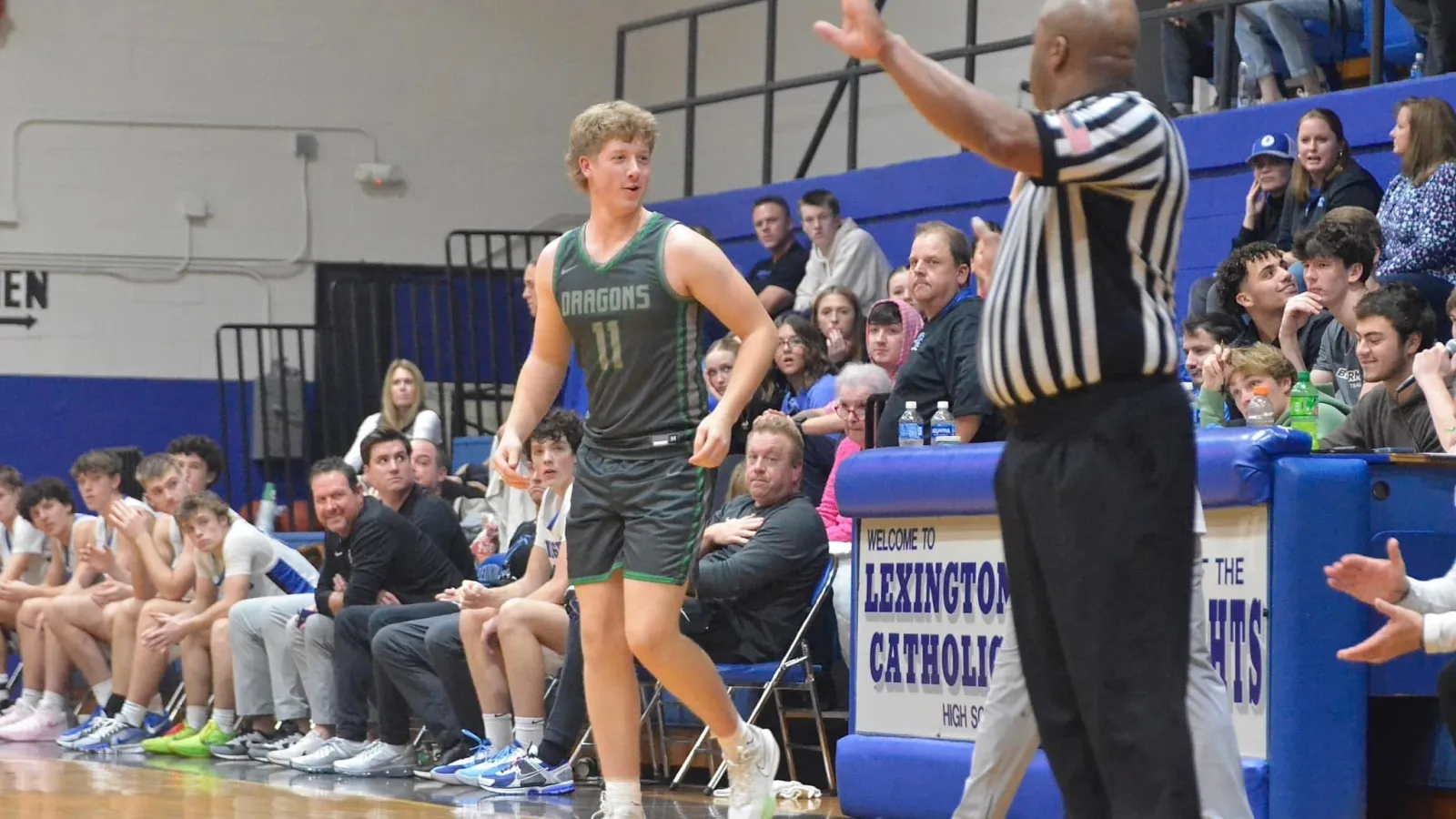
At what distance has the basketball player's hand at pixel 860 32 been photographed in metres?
2.50

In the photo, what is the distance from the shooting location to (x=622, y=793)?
4.49 metres

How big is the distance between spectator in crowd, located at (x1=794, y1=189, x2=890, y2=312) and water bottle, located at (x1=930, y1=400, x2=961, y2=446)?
3424 millimetres

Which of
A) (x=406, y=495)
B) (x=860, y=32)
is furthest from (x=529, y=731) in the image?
(x=860, y=32)

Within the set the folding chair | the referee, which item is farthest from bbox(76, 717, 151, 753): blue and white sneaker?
the referee

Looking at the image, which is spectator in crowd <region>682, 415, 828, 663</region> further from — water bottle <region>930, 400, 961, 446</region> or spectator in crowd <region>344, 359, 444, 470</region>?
spectator in crowd <region>344, 359, 444, 470</region>

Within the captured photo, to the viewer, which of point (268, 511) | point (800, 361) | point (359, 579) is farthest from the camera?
point (268, 511)

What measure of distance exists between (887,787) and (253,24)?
922cm

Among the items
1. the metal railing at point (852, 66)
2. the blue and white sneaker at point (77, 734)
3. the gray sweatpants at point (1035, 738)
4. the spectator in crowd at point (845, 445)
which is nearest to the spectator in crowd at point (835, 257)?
the metal railing at point (852, 66)

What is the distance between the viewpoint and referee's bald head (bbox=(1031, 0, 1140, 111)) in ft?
9.04

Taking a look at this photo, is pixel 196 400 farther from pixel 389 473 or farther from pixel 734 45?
pixel 389 473

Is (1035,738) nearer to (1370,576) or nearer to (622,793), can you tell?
(1370,576)

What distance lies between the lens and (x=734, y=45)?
1274cm

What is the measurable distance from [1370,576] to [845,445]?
155 inches

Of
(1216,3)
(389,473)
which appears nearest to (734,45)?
(1216,3)
